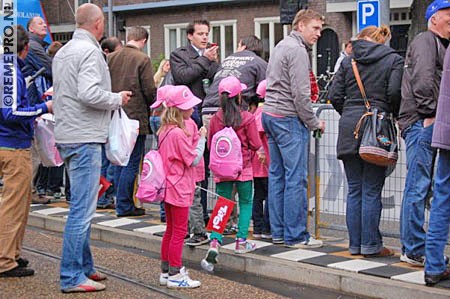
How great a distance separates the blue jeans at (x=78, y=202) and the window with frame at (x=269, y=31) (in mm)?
28983

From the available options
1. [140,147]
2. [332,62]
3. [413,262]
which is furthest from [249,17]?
[413,262]

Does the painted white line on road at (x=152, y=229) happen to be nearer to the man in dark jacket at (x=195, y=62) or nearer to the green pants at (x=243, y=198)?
the man in dark jacket at (x=195, y=62)

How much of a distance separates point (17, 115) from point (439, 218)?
138 inches

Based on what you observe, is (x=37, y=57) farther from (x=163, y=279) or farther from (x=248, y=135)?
(x=163, y=279)

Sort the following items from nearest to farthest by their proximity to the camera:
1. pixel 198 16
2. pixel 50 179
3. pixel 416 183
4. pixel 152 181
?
1. pixel 152 181
2. pixel 416 183
3. pixel 50 179
4. pixel 198 16

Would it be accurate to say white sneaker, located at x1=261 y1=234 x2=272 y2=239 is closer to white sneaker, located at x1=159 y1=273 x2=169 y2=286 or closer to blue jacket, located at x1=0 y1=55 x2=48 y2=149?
white sneaker, located at x1=159 y1=273 x2=169 y2=286

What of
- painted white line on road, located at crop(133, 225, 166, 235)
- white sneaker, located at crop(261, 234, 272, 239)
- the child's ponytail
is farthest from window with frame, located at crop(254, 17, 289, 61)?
the child's ponytail

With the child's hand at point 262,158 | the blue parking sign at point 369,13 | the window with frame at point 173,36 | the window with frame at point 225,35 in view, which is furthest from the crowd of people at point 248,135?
the window with frame at point 173,36

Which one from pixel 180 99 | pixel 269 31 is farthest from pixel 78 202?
pixel 269 31

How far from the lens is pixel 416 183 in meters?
7.63

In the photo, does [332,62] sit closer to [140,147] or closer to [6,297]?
[140,147]

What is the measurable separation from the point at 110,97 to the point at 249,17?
30.4m

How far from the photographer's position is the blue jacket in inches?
293

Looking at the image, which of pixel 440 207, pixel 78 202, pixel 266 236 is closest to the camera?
pixel 440 207
